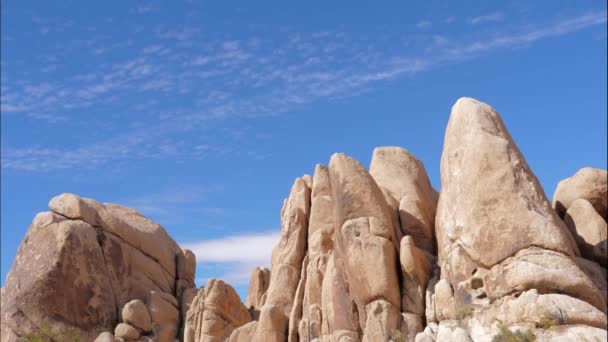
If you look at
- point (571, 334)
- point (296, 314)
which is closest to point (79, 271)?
point (296, 314)

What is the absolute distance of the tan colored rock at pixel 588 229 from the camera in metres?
40.5

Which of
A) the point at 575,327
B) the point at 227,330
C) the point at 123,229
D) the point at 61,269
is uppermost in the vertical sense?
the point at 123,229

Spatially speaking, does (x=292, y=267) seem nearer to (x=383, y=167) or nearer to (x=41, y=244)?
(x=383, y=167)

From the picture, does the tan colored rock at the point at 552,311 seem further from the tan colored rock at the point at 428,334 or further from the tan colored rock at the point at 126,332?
the tan colored rock at the point at 126,332

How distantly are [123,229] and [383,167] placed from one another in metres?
17.8

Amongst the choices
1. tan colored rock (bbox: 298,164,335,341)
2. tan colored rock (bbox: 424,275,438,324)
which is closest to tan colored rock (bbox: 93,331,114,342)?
tan colored rock (bbox: 298,164,335,341)

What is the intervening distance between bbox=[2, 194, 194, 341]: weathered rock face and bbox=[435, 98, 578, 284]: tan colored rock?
22.4m

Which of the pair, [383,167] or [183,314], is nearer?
[383,167]

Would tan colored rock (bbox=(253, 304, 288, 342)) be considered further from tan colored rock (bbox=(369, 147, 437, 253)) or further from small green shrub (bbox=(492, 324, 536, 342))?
small green shrub (bbox=(492, 324, 536, 342))

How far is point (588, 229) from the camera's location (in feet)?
136

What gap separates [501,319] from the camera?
113 ft

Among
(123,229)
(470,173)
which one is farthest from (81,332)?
(470,173)

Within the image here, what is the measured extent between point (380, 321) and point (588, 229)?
10.9 m

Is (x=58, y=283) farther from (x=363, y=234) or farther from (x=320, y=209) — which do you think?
(x=363, y=234)
